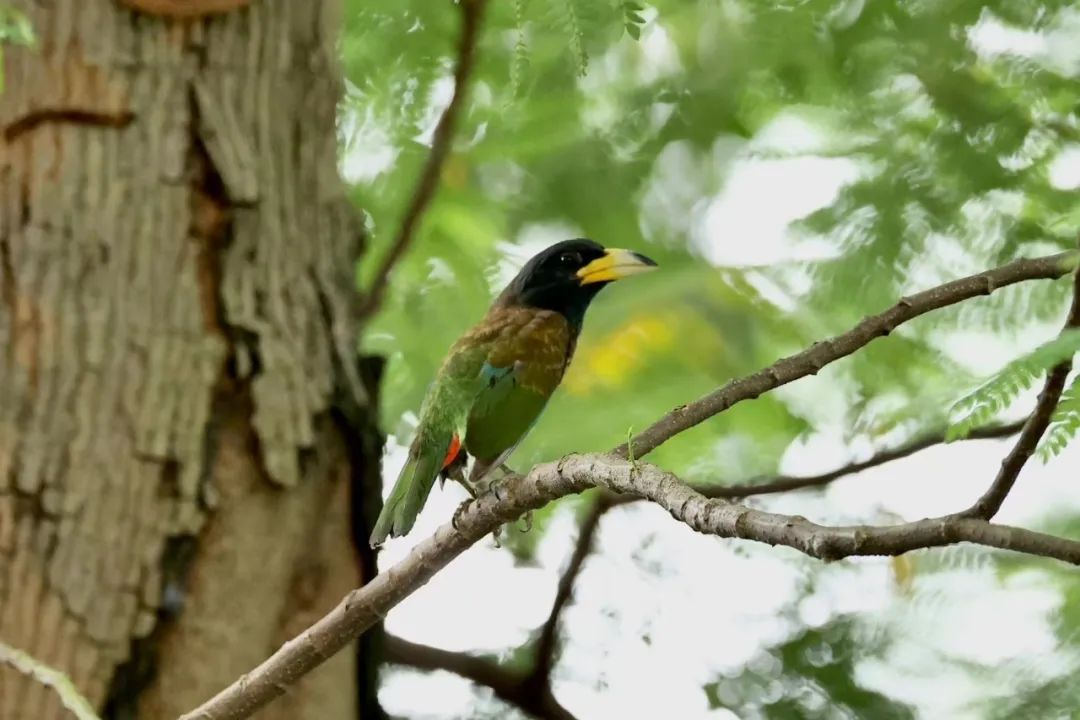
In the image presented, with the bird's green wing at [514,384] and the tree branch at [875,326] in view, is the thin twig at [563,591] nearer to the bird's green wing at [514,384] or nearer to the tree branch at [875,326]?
the bird's green wing at [514,384]

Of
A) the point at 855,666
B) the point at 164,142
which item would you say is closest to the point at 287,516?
the point at 164,142

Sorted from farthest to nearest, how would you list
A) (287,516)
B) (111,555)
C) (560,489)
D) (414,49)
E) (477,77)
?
(477,77) → (414,49) → (287,516) → (111,555) → (560,489)

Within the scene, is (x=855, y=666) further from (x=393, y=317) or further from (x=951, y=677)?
(x=393, y=317)

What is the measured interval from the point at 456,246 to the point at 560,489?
1594mm

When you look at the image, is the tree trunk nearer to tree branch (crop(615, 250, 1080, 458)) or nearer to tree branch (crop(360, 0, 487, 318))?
tree branch (crop(360, 0, 487, 318))

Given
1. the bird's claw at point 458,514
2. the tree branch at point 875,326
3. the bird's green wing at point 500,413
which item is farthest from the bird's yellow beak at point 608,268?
the tree branch at point 875,326

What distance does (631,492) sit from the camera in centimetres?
121

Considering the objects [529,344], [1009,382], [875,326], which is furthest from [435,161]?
[1009,382]

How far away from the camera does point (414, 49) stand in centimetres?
266

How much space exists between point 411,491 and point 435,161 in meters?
0.92

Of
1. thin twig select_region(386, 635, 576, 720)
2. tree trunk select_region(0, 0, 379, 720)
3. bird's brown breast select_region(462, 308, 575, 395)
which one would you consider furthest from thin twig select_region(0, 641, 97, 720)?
thin twig select_region(386, 635, 576, 720)

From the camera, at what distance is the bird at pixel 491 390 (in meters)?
1.93

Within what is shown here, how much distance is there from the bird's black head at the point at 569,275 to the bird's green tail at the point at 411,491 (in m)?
0.50

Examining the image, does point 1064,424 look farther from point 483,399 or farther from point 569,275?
point 569,275
